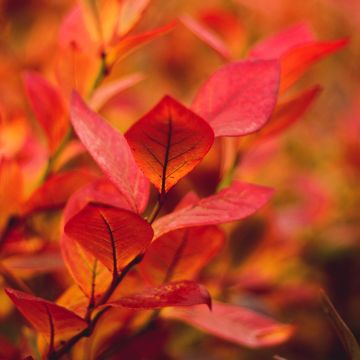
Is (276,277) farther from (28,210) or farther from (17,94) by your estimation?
(17,94)

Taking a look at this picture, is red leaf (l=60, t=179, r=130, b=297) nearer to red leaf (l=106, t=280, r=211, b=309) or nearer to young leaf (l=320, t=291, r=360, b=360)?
red leaf (l=106, t=280, r=211, b=309)

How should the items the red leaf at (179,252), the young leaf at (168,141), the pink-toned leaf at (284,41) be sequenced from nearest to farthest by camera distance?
the young leaf at (168,141)
the red leaf at (179,252)
the pink-toned leaf at (284,41)

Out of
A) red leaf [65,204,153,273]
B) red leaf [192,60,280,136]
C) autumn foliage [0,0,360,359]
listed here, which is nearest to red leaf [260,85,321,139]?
autumn foliage [0,0,360,359]

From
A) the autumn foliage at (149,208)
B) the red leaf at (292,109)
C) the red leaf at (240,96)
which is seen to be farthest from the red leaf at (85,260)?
the red leaf at (292,109)

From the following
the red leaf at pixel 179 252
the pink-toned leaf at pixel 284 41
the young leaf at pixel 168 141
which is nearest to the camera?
A: the young leaf at pixel 168 141

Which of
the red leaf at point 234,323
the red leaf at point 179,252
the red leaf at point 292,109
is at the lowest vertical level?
the red leaf at point 234,323

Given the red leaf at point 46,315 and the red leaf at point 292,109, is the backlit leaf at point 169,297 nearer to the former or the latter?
the red leaf at point 46,315

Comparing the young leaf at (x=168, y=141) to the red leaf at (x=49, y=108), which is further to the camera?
A: the red leaf at (x=49, y=108)
